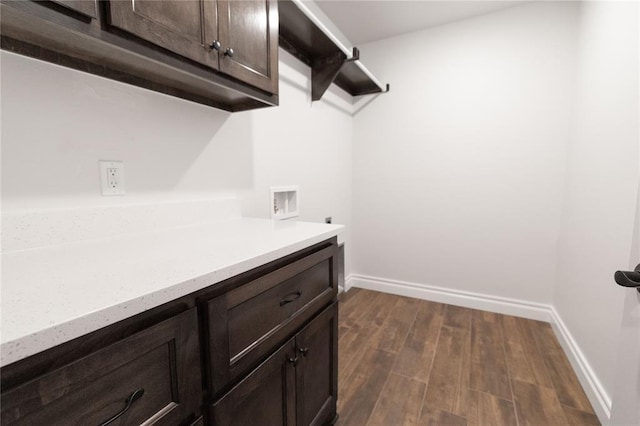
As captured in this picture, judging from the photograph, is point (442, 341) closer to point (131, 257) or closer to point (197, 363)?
point (197, 363)

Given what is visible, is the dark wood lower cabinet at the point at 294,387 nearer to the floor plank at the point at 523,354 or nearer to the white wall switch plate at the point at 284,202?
the white wall switch plate at the point at 284,202

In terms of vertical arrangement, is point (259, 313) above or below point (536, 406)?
above

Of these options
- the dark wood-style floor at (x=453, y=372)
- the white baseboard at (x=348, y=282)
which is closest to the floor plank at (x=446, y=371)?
the dark wood-style floor at (x=453, y=372)

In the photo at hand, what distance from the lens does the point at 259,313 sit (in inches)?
31.3

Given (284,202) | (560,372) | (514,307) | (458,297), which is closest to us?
(560,372)

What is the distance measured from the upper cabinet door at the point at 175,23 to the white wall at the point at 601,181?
5.56ft

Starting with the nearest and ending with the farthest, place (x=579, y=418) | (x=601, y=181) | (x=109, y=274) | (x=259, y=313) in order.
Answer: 1. (x=109, y=274)
2. (x=259, y=313)
3. (x=579, y=418)
4. (x=601, y=181)

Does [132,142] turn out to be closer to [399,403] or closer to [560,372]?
[399,403]

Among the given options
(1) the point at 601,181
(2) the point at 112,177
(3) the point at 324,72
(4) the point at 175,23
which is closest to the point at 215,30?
(4) the point at 175,23

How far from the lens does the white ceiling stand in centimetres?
213

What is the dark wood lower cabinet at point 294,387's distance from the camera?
75 centimetres

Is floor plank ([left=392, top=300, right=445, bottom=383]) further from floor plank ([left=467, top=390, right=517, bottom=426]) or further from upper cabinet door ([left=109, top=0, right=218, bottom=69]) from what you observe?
upper cabinet door ([left=109, top=0, right=218, bottom=69])

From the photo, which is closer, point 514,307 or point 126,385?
point 126,385

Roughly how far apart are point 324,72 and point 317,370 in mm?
1907
